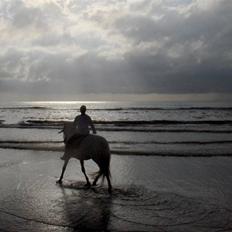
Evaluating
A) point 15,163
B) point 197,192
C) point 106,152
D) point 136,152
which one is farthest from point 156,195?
point 136,152

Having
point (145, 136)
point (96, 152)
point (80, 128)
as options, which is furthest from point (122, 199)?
point (145, 136)

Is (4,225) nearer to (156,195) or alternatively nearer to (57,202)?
(57,202)

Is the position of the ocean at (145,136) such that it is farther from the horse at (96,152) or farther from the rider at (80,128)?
the horse at (96,152)

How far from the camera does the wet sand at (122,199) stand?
657 centimetres

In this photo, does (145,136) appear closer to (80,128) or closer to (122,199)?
(80,128)

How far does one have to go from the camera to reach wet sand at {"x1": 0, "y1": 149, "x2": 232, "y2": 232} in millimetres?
6574

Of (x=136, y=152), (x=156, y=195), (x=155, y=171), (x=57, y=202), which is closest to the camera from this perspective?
(x=57, y=202)

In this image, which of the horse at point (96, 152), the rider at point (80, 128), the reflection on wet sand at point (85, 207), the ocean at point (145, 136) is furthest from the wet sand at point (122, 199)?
the ocean at point (145, 136)

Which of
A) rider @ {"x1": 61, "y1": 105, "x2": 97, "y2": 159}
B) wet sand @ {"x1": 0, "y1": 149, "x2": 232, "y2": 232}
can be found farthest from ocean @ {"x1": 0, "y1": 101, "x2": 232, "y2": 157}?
rider @ {"x1": 61, "y1": 105, "x2": 97, "y2": 159}

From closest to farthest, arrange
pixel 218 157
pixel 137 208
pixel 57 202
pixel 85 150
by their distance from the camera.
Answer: pixel 137 208 → pixel 57 202 → pixel 85 150 → pixel 218 157

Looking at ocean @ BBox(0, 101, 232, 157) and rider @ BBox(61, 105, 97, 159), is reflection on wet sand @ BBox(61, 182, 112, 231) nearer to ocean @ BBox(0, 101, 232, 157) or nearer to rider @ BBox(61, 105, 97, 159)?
rider @ BBox(61, 105, 97, 159)

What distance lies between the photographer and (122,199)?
8289 millimetres

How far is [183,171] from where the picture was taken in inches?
477

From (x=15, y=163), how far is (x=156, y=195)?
718cm
